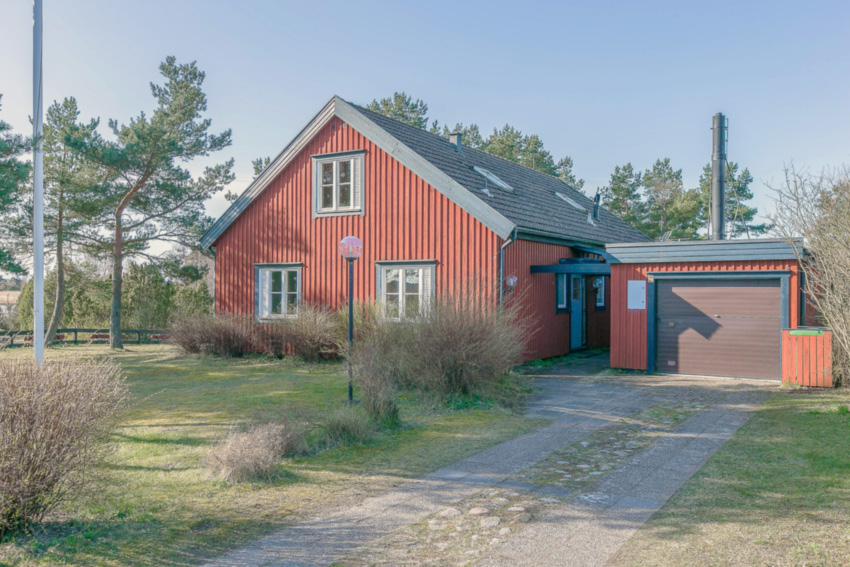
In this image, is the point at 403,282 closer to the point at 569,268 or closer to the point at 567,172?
the point at 569,268

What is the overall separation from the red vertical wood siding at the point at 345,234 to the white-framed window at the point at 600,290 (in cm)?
689

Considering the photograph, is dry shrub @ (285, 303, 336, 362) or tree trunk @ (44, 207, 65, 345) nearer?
dry shrub @ (285, 303, 336, 362)

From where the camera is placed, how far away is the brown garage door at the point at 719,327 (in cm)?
1307

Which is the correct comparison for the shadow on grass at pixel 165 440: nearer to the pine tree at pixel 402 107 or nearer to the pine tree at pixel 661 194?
the pine tree at pixel 402 107

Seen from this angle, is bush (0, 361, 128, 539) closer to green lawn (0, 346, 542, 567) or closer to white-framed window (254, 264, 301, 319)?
green lawn (0, 346, 542, 567)

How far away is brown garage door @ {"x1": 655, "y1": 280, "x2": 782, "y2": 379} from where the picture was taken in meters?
13.1

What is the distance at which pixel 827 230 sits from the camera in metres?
10.7

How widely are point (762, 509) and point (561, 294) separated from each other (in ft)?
41.6

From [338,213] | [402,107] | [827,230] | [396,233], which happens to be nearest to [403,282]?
[396,233]

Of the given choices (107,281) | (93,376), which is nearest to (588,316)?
(93,376)

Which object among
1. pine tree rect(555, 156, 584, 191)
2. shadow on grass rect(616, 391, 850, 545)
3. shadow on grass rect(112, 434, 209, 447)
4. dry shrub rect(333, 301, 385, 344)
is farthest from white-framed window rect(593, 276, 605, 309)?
pine tree rect(555, 156, 584, 191)

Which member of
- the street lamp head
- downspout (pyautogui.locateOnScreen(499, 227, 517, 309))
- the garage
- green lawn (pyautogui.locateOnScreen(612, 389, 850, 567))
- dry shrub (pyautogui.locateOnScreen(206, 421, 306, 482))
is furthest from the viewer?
downspout (pyautogui.locateOnScreen(499, 227, 517, 309))

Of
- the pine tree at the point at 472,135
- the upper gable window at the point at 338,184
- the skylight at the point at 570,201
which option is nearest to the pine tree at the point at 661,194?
the pine tree at the point at 472,135

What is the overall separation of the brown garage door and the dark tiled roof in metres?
→ 3.79
